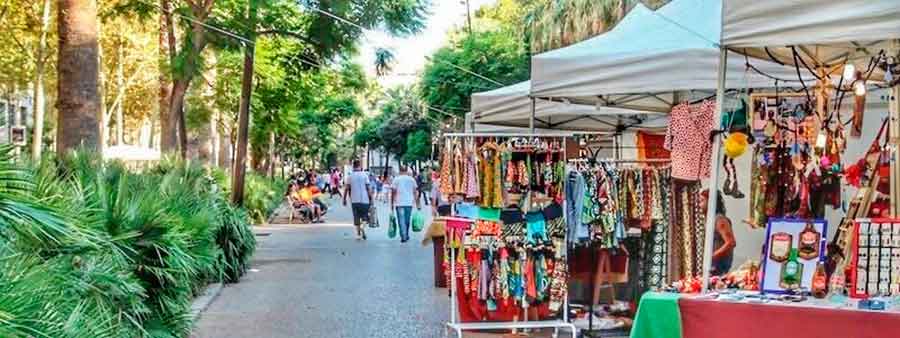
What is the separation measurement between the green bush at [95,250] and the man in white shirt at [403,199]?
861 centimetres

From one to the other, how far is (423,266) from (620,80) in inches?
351

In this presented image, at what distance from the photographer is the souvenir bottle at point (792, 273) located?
4984mm

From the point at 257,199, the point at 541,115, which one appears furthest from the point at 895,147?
the point at 257,199

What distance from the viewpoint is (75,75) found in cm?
1168

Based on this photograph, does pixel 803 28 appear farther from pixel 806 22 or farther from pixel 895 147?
pixel 895 147

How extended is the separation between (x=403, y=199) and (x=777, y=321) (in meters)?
15.0

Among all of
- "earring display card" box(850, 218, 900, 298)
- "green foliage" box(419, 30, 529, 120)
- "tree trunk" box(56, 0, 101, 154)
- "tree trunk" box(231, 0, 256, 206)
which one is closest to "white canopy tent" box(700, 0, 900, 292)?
"earring display card" box(850, 218, 900, 298)

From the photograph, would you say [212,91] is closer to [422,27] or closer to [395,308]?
[422,27]

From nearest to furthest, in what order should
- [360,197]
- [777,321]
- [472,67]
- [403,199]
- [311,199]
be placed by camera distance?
[777,321], [403,199], [360,197], [311,199], [472,67]

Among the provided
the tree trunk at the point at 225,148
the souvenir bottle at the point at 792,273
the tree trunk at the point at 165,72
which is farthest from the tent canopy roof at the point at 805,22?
the tree trunk at the point at 225,148

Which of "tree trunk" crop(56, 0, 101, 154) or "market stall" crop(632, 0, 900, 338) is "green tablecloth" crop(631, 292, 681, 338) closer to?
"market stall" crop(632, 0, 900, 338)

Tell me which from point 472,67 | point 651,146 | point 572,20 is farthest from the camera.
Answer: point 472,67

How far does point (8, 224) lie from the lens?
163 inches

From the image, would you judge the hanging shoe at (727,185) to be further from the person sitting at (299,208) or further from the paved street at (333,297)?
the person sitting at (299,208)
